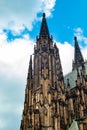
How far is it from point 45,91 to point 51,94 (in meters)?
0.90

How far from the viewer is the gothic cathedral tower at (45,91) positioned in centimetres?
3316

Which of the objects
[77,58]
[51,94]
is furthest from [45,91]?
[77,58]

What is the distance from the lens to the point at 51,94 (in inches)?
1404

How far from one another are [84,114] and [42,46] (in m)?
15.7

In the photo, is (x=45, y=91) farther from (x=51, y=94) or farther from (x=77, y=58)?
(x=77, y=58)

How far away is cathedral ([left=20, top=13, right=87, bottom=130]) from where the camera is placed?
32812 mm

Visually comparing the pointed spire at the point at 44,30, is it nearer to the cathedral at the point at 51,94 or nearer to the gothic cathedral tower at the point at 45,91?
the gothic cathedral tower at the point at 45,91

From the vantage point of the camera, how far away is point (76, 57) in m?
48.1

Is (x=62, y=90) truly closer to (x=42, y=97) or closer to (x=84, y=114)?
(x=42, y=97)

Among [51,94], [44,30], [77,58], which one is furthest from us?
[77,58]

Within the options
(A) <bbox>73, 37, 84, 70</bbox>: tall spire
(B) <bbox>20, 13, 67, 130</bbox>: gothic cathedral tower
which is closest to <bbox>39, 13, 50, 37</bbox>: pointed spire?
(B) <bbox>20, 13, 67, 130</bbox>: gothic cathedral tower

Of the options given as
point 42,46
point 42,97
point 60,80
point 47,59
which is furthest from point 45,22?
point 42,97

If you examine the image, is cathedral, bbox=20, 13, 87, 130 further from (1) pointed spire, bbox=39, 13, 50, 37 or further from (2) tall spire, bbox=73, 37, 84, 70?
(2) tall spire, bbox=73, 37, 84, 70

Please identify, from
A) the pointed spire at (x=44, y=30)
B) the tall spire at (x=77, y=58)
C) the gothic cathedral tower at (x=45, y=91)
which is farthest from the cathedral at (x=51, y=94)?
the tall spire at (x=77, y=58)
